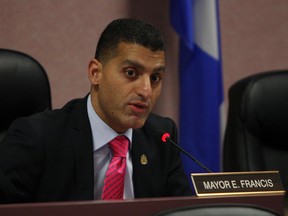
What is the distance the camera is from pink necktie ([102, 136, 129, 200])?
79.2 inches

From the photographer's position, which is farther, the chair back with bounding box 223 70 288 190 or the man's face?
the chair back with bounding box 223 70 288 190

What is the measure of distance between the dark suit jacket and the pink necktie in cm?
5

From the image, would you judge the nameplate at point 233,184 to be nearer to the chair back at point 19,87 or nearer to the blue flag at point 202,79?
the chair back at point 19,87

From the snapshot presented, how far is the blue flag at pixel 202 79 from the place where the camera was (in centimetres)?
325

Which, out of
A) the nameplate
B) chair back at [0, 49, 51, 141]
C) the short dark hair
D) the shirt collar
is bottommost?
the nameplate

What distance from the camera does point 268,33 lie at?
3637mm

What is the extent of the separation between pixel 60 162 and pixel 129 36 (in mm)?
470

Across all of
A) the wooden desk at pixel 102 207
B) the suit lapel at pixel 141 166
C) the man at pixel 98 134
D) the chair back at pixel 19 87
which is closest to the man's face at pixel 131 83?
the man at pixel 98 134

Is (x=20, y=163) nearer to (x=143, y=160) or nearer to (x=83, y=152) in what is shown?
(x=83, y=152)

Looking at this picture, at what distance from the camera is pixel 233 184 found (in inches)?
63.2

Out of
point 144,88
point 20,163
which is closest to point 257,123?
point 144,88

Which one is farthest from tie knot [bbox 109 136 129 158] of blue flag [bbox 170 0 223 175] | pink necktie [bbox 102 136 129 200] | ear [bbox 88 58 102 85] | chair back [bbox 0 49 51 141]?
blue flag [bbox 170 0 223 175]

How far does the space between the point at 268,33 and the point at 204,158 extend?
2.93 feet

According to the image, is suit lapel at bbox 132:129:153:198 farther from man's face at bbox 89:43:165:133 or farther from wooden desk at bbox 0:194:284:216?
wooden desk at bbox 0:194:284:216
